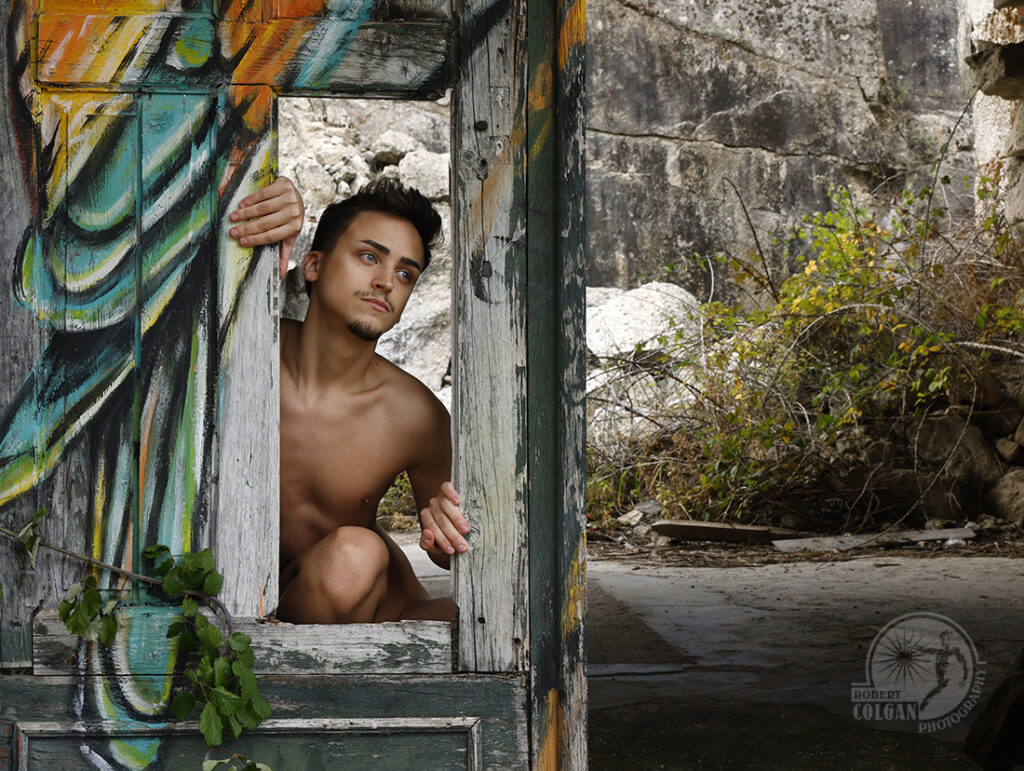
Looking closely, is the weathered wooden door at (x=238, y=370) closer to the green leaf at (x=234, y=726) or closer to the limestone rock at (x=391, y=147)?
the green leaf at (x=234, y=726)

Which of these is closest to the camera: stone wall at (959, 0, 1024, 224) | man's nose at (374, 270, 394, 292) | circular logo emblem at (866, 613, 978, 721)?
man's nose at (374, 270, 394, 292)

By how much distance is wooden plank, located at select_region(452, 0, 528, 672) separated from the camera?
2.37m

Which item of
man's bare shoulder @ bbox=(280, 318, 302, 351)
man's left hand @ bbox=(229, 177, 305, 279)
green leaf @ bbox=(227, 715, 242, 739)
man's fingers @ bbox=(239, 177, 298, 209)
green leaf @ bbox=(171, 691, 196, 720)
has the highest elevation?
man's fingers @ bbox=(239, 177, 298, 209)

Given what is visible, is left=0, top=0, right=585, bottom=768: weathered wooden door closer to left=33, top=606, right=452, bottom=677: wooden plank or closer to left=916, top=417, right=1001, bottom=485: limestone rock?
left=33, top=606, right=452, bottom=677: wooden plank

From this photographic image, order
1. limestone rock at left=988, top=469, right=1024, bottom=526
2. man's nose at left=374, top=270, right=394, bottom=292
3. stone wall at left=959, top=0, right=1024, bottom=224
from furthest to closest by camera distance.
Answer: limestone rock at left=988, top=469, right=1024, bottom=526 < stone wall at left=959, top=0, right=1024, bottom=224 < man's nose at left=374, top=270, right=394, bottom=292

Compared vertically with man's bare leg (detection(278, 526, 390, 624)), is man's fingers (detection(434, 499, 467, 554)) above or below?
above

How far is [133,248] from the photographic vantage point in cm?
230

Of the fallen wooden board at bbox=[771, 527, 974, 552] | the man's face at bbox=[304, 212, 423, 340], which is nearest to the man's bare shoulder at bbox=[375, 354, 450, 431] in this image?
the man's face at bbox=[304, 212, 423, 340]

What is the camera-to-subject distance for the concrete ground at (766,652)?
3184 millimetres

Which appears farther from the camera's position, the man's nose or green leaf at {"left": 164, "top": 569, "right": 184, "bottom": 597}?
the man's nose

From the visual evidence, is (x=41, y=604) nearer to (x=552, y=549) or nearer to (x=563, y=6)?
(x=552, y=549)

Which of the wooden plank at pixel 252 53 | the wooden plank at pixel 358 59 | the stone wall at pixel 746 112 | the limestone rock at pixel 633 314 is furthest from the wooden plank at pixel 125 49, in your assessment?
the stone wall at pixel 746 112

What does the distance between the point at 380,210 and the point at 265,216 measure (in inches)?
34.1

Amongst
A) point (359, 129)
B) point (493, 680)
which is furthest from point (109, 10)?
point (359, 129)
